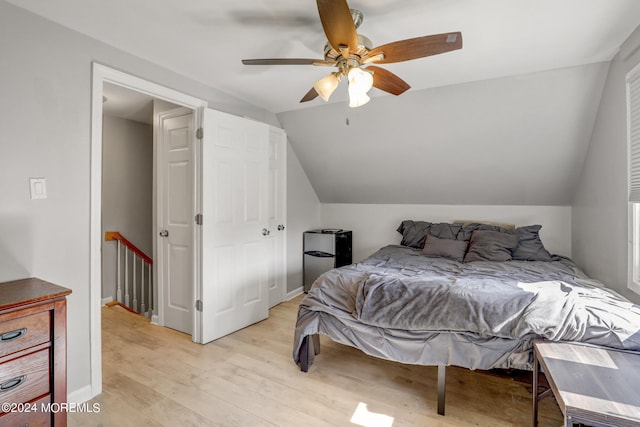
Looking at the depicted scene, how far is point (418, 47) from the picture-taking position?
5.29 ft

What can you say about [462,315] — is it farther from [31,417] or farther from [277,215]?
[277,215]

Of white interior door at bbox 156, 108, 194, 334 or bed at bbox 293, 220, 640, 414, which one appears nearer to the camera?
bed at bbox 293, 220, 640, 414

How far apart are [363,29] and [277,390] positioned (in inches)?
95.8

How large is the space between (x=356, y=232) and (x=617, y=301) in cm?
310

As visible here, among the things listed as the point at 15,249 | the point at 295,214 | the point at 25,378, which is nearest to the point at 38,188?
the point at 15,249

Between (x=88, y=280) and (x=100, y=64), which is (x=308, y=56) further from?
(x=88, y=280)

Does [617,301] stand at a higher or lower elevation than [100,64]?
lower

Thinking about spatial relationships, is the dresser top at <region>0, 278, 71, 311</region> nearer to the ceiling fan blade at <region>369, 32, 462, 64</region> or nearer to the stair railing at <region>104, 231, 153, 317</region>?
the ceiling fan blade at <region>369, 32, 462, 64</region>

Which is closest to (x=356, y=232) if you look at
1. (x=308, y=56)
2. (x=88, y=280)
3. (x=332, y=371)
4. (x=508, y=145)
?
(x=508, y=145)

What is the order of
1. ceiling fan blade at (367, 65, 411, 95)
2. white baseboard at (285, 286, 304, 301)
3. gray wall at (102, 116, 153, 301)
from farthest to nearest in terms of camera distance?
white baseboard at (285, 286, 304, 301), gray wall at (102, 116, 153, 301), ceiling fan blade at (367, 65, 411, 95)

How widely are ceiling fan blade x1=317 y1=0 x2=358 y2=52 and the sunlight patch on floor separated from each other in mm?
2088

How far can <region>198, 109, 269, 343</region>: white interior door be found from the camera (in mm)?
2820

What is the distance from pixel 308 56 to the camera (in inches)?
91.9

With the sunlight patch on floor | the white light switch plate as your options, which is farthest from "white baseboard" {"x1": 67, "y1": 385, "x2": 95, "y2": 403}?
the sunlight patch on floor
